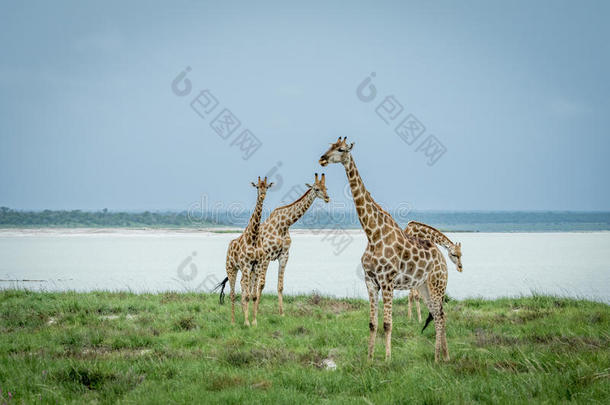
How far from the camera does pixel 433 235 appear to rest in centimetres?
1063

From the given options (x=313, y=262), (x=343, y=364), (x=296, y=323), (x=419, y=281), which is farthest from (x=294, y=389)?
(x=313, y=262)

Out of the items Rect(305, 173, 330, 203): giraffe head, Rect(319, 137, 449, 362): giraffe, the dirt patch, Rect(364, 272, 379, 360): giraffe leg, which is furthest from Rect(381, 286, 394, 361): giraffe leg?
Rect(305, 173, 330, 203): giraffe head

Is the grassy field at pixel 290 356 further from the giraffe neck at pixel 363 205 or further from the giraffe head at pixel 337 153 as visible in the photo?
the giraffe head at pixel 337 153

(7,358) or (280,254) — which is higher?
(280,254)

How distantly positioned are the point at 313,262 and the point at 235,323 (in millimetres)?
18437

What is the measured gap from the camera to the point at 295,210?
1216 cm

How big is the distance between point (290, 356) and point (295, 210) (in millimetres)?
4359

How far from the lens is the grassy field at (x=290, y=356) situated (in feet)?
21.7

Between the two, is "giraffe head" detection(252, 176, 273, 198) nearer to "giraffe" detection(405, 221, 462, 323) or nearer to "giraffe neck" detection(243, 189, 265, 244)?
"giraffe neck" detection(243, 189, 265, 244)

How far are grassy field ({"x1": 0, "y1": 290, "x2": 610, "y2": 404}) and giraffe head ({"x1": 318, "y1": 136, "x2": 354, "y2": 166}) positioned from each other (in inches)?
126

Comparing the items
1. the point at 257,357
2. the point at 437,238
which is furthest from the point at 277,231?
the point at 257,357

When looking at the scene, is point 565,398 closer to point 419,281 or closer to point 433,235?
point 419,281

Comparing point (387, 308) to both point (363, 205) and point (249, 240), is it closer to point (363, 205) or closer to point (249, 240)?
point (363, 205)

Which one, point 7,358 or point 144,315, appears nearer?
point 7,358
